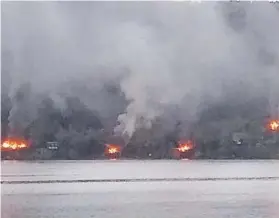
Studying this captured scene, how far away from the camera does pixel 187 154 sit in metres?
86.1

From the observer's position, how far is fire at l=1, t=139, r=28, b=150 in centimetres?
7170

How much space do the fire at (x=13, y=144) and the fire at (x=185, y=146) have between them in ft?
49.7

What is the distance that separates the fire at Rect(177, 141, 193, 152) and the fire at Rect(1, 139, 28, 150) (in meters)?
15.1

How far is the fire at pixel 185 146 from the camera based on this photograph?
3103 inches

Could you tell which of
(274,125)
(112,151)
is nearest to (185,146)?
(112,151)

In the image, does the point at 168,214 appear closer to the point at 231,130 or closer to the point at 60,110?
the point at 60,110

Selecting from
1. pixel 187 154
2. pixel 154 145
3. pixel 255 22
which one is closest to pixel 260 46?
pixel 255 22

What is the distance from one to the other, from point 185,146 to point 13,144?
18513mm

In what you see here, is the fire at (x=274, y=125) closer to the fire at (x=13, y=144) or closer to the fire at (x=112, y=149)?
the fire at (x=112, y=149)

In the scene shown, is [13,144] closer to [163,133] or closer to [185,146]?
[163,133]

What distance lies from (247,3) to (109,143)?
87.0 ft

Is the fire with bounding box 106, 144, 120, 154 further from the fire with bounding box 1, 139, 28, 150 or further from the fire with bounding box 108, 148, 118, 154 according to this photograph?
the fire with bounding box 1, 139, 28, 150

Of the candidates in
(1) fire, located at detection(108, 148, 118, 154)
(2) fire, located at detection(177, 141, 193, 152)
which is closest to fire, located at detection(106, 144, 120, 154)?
(1) fire, located at detection(108, 148, 118, 154)

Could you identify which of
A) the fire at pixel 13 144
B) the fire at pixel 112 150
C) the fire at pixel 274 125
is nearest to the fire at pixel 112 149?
the fire at pixel 112 150
